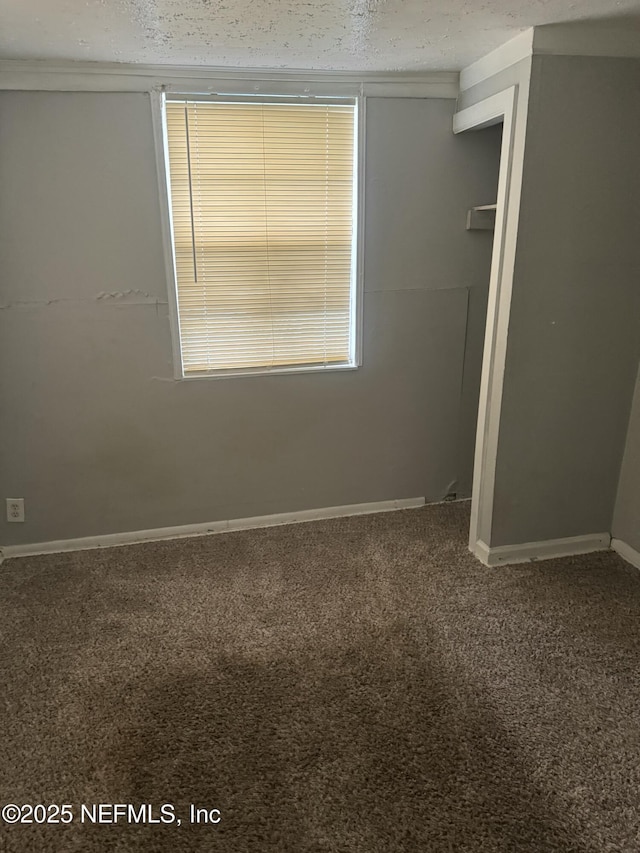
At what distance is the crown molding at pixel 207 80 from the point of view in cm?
247

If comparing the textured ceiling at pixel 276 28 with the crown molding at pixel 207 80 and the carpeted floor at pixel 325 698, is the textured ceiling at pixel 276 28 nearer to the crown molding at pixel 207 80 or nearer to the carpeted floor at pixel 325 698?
the crown molding at pixel 207 80

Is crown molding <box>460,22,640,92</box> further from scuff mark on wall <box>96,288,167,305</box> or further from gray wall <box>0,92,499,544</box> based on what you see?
scuff mark on wall <box>96,288,167,305</box>

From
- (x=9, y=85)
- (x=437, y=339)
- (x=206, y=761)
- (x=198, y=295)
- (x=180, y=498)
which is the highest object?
(x=9, y=85)

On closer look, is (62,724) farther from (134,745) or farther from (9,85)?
(9,85)

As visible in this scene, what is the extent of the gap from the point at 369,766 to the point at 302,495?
1653 mm

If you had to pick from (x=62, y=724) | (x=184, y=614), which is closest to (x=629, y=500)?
(x=184, y=614)

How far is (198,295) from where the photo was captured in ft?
9.43

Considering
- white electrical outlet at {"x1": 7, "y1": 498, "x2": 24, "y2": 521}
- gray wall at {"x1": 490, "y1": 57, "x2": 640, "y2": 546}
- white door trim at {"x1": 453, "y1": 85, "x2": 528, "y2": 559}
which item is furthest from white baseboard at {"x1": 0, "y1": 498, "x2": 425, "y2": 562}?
gray wall at {"x1": 490, "y1": 57, "x2": 640, "y2": 546}

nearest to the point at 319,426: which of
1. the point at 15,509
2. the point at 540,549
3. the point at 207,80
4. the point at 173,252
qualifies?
the point at 173,252

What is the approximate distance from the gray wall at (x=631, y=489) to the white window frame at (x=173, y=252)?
1379 mm

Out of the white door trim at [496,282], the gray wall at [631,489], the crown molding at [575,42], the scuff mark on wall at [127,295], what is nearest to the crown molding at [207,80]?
the white door trim at [496,282]

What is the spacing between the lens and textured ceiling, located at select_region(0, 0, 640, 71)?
1923 millimetres

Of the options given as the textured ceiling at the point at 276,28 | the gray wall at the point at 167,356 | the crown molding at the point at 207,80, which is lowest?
the gray wall at the point at 167,356

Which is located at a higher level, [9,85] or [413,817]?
[9,85]
